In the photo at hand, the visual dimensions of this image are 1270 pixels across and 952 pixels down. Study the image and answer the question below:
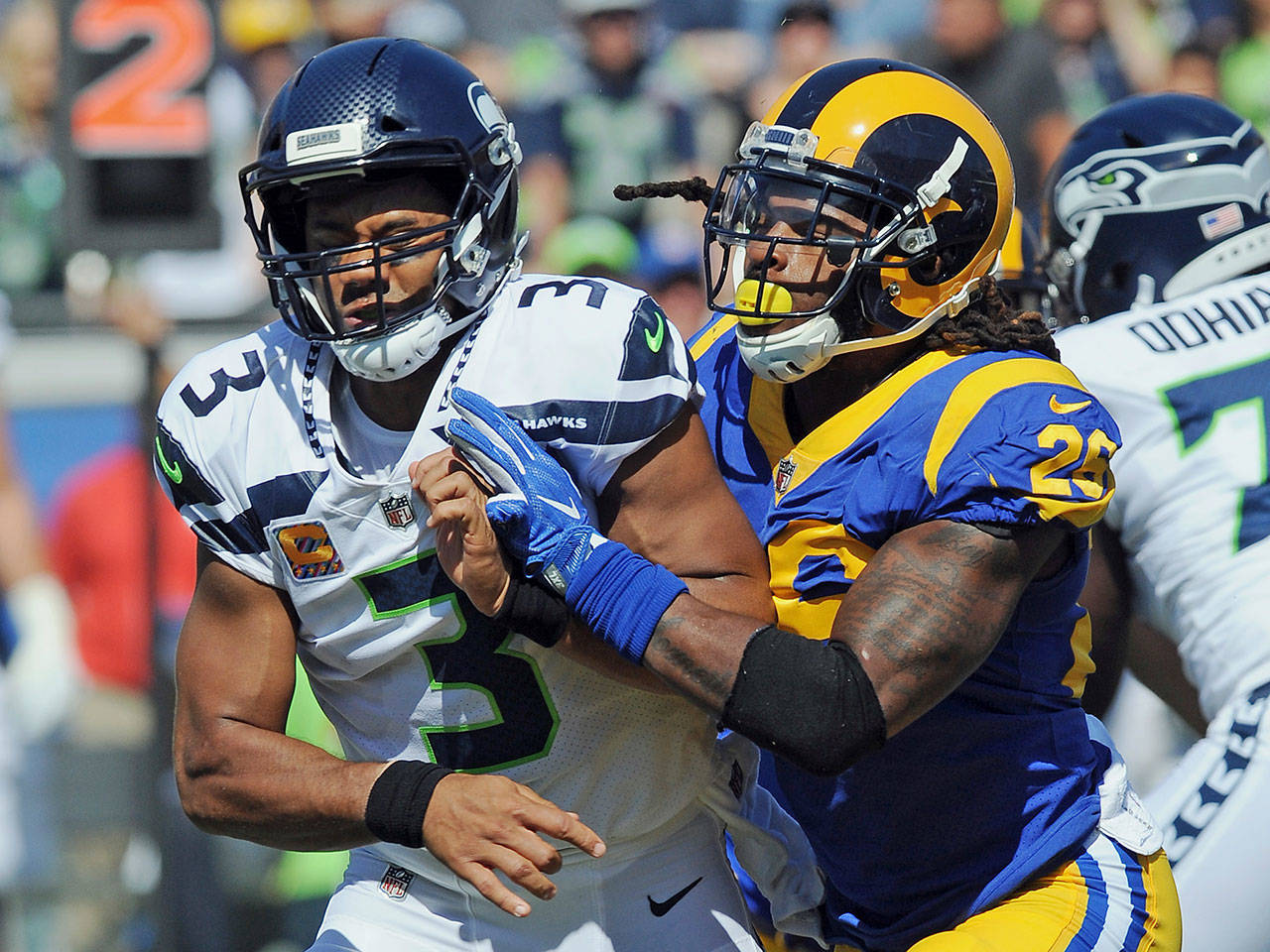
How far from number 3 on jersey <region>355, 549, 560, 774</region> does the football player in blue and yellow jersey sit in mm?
207

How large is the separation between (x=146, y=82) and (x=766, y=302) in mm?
3268

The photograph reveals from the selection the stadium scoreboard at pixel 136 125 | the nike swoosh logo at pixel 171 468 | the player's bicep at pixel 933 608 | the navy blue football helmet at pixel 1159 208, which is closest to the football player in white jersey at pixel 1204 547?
the navy blue football helmet at pixel 1159 208

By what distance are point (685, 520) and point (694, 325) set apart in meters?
3.76

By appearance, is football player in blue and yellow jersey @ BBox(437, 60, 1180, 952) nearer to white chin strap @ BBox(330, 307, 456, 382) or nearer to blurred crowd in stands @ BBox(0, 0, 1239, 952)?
white chin strap @ BBox(330, 307, 456, 382)

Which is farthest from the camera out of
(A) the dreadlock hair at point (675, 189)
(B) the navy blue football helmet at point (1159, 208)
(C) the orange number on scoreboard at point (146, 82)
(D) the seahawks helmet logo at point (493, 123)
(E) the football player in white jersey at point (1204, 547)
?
(C) the orange number on scoreboard at point (146, 82)

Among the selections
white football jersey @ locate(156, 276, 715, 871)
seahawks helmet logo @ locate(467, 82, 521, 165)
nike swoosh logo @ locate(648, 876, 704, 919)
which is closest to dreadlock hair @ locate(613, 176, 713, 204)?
seahawks helmet logo @ locate(467, 82, 521, 165)

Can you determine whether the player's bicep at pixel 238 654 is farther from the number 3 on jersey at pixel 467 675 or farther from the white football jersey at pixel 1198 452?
the white football jersey at pixel 1198 452

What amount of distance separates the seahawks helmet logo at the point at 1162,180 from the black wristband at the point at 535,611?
2053 mm

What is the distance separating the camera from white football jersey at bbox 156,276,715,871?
7.94 ft

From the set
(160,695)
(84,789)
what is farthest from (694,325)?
(84,789)

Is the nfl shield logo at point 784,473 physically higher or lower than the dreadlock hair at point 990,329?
lower

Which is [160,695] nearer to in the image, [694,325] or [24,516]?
[24,516]

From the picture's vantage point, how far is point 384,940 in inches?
102

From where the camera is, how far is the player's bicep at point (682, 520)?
2.45 meters
